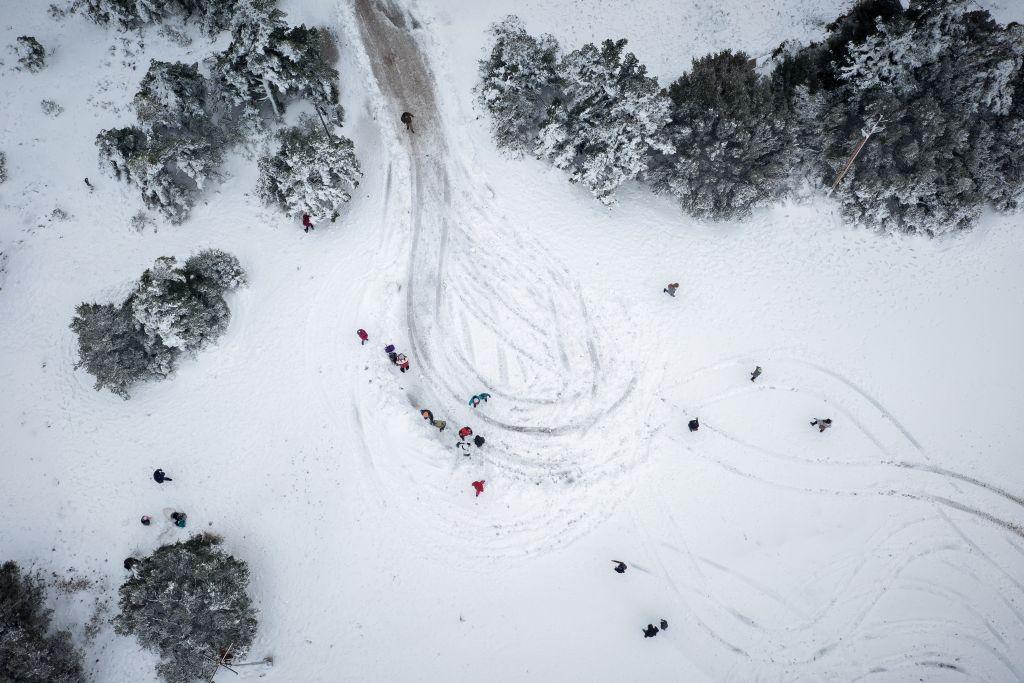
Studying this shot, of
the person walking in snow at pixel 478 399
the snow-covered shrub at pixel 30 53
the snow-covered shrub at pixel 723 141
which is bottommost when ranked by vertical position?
the person walking in snow at pixel 478 399

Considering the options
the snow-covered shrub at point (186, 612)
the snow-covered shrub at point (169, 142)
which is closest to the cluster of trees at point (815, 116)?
the snow-covered shrub at point (169, 142)

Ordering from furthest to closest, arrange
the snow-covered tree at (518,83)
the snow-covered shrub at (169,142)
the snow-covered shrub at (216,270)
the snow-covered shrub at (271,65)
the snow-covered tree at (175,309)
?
the snow-covered shrub at (169,142) → the snow-covered shrub at (216,270) → the snow-covered tree at (518,83) → the snow-covered shrub at (271,65) → the snow-covered tree at (175,309)

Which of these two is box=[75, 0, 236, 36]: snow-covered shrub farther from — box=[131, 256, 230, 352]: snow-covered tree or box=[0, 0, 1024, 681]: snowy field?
box=[131, 256, 230, 352]: snow-covered tree

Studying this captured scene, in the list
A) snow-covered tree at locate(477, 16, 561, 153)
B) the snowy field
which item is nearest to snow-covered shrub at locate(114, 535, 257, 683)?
the snowy field

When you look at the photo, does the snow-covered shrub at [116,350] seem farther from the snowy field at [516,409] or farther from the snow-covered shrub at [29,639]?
the snow-covered shrub at [29,639]

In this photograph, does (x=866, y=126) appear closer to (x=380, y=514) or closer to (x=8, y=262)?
(x=380, y=514)
